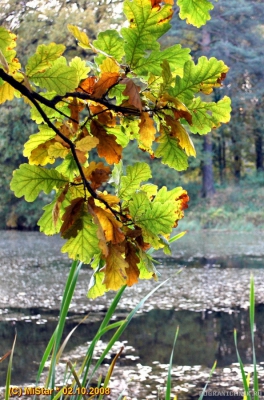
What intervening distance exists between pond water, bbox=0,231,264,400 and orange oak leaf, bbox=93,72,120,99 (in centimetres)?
282

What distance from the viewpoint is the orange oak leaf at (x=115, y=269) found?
0.76 m

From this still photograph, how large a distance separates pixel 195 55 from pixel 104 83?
17681 millimetres

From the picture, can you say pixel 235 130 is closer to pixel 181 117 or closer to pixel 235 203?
pixel 235 203

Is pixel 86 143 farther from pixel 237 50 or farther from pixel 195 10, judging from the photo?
pixel 237 50

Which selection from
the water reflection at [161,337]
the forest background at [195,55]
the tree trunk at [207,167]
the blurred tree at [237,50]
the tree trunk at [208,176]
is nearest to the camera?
the water reflection at [161,337]

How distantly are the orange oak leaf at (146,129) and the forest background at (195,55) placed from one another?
1434 cm

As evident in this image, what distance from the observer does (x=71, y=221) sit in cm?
76

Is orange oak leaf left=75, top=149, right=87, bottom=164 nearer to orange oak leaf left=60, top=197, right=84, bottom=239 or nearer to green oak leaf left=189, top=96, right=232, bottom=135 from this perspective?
orange oak leaf left=60, top=197, right=84, bottom=239

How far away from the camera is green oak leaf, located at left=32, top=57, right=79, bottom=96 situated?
2.59 ft

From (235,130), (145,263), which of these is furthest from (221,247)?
(145,263)

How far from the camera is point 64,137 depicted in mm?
791

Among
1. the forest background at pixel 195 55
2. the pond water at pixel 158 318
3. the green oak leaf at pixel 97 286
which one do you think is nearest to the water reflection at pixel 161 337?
the pond water at pixel 158 318

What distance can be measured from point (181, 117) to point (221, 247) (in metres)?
10.5

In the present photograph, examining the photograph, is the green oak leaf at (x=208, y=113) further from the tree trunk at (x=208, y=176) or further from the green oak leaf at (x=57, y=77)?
the tree trunk at (x=208, y=176)
